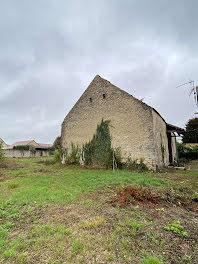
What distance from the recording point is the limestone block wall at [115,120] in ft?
34.3

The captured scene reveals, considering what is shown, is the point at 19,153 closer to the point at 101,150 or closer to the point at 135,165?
the point at 101,150

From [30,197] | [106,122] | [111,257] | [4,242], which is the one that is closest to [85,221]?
[111,257]

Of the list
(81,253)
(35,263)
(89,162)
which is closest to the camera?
(35,263)

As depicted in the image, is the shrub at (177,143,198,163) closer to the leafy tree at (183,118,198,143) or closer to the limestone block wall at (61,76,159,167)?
the leafy tree at (183,118,198,143)

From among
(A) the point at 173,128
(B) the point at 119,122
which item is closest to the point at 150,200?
(B) the point at 119,122

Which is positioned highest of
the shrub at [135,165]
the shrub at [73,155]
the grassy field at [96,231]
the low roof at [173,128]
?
the low roof at [173,128]

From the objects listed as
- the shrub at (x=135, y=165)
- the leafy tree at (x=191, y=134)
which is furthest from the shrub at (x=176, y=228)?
the leafy tree at (x=191, y=134)

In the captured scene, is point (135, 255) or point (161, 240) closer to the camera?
point (135, 255)

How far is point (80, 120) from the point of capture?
45.3 feet

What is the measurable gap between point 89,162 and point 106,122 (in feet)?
12.7

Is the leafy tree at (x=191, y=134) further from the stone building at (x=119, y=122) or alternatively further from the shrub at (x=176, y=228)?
the shrub at (x=176, y=228)

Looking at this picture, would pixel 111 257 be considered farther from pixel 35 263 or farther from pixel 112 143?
pixel 112 143

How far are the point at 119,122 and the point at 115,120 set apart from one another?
40 centimetres

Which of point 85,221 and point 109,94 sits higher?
point 109,94
